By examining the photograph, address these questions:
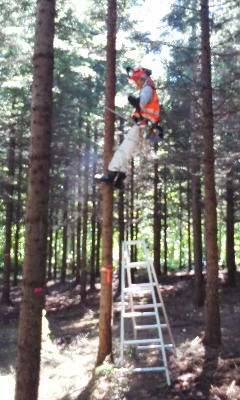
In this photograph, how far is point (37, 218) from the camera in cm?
547

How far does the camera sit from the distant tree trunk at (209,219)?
10.3 metres

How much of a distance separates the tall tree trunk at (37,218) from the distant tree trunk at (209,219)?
5786 millimetres

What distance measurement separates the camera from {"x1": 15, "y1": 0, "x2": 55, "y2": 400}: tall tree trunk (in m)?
5.32

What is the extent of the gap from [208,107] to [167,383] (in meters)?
6.43

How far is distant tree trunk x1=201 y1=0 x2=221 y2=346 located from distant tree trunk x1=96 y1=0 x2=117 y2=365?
7.75 ft

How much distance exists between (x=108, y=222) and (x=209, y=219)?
252cm

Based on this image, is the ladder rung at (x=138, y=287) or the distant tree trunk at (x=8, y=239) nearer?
the ladder rung at (x=138, y=287)

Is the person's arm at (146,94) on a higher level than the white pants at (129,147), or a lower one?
higher

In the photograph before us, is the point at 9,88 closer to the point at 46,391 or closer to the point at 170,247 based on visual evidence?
the point at 46,391

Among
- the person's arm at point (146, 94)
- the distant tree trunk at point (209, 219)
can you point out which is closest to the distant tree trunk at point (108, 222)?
the person's arm at point (146, 94)

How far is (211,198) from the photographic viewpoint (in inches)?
422

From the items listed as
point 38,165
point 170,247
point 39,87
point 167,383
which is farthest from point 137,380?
point 170,247

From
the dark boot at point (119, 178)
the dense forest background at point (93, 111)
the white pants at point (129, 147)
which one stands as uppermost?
the dense forest background at point (93, 111)

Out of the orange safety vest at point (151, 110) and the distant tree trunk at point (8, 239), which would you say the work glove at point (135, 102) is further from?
the distant tree trunk at point (8, 239)
